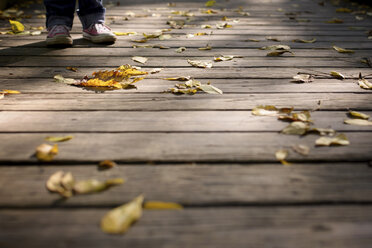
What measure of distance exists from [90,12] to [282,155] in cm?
192

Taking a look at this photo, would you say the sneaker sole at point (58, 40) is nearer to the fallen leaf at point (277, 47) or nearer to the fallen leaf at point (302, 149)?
the fallen leaf at point (277, 47)

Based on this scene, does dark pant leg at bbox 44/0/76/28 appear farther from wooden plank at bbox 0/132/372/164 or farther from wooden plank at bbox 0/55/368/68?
wooden plank at bbox 0/132/372/164

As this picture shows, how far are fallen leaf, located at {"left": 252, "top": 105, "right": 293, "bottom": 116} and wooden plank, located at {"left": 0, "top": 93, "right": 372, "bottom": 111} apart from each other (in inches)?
1.5

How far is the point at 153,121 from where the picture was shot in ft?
4.06

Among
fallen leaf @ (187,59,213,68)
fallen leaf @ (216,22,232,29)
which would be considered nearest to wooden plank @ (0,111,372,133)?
fallen leaf @ (187,59,213,68)

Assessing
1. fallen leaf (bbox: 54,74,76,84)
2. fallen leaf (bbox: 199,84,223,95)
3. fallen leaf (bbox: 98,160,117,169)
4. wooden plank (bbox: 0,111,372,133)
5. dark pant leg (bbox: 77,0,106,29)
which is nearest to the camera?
fallen leaf (bbox: 98,160,117,169)

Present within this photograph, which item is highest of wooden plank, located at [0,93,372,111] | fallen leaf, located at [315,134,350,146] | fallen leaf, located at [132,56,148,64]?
fallen leaf, located at [132,56,148,64]

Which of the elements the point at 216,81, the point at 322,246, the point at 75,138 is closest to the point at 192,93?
the point at 216,81

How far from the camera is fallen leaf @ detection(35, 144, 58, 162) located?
3.26ft

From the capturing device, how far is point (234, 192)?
0.86 metres

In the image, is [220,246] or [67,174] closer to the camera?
[220,246]

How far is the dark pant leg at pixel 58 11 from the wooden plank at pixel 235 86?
79cm

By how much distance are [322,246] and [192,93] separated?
94cm

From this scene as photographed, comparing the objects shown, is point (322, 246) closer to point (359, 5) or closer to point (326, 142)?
point (326, 142)
